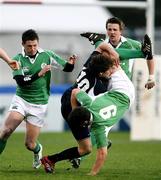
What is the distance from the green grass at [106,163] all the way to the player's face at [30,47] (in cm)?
179

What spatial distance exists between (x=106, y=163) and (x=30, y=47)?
8.66 feet

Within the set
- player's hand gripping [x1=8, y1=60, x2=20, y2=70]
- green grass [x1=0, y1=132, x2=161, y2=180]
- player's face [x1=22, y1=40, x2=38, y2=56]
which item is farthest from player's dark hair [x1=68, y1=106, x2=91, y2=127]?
player's face [x1=22, y1=40, x2=38, y2=56]

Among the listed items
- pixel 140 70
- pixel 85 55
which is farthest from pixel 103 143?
pixel 85 55

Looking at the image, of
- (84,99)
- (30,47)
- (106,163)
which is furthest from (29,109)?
(84,99)

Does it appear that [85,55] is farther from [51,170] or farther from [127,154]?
[51,170]

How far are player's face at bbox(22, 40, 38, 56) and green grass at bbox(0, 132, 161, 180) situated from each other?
1.79 m

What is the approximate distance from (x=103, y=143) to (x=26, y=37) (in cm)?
250

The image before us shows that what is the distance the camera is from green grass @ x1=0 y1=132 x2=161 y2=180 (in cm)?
1359

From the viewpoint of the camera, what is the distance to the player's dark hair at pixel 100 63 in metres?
13.0

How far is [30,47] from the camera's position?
14766mm

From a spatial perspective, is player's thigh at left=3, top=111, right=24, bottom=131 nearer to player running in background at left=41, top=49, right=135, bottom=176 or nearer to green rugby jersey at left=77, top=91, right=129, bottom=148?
player running in background at left=41, top=49, right=135, bottom=176

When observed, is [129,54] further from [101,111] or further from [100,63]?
[101,111]

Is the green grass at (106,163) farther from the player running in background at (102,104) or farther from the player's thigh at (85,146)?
the player running in background at (102,104)

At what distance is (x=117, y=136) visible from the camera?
83.0 feet
